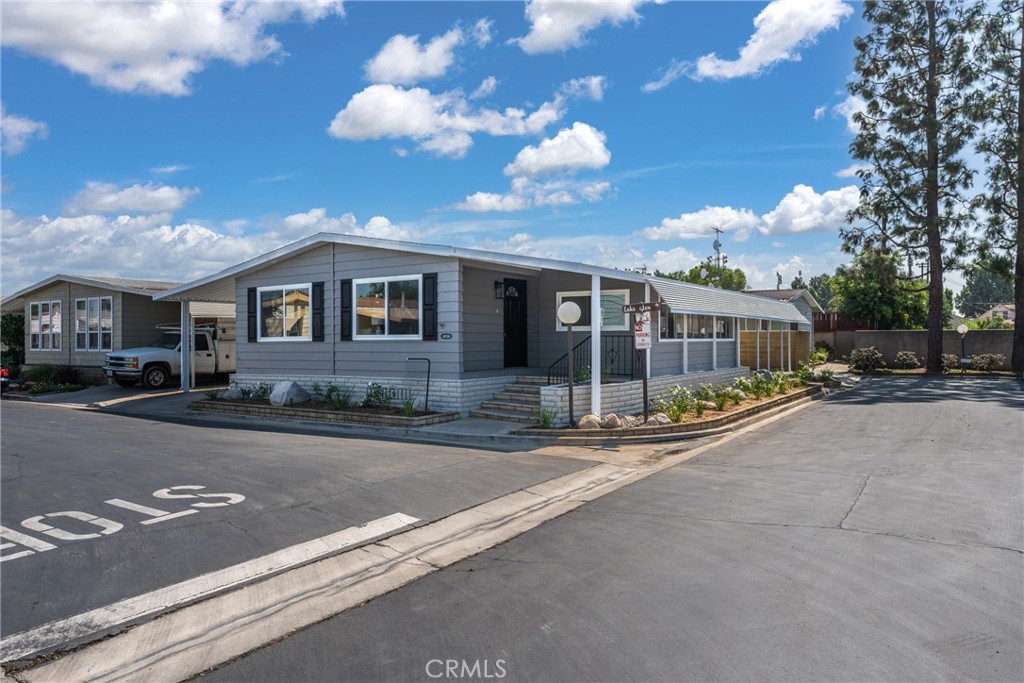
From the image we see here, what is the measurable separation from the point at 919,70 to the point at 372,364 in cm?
2583

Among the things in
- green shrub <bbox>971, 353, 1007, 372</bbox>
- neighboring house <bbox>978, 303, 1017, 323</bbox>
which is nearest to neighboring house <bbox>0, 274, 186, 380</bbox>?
green shrub <bbox>971, 353, 1007, 372</bbox>

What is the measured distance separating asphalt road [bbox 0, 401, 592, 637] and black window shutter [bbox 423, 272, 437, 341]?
323 centimetres

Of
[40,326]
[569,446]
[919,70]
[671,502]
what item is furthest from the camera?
[919,70]

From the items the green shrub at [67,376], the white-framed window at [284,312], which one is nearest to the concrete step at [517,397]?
the white-framed window at [284,312]

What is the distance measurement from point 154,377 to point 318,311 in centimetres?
792

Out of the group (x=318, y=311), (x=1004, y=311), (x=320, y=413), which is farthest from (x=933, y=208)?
(x=1004, y=311)

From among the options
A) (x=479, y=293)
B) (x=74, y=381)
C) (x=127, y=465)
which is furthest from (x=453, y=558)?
(x=74, y=381)

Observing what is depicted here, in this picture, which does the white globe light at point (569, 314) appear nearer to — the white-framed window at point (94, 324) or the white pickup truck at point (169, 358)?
the white pickup truck at point (169, 358)

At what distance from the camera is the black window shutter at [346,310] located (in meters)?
15.2

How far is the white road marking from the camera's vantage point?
4004 mm

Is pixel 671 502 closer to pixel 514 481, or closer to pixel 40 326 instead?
pixel 514 481

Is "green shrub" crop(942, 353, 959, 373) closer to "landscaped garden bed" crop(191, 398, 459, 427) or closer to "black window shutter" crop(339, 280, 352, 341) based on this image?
"landscaped garden bed" crop(191, 398, 459, 427)

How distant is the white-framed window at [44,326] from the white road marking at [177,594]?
2378 cm

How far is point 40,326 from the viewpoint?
1000 inches
